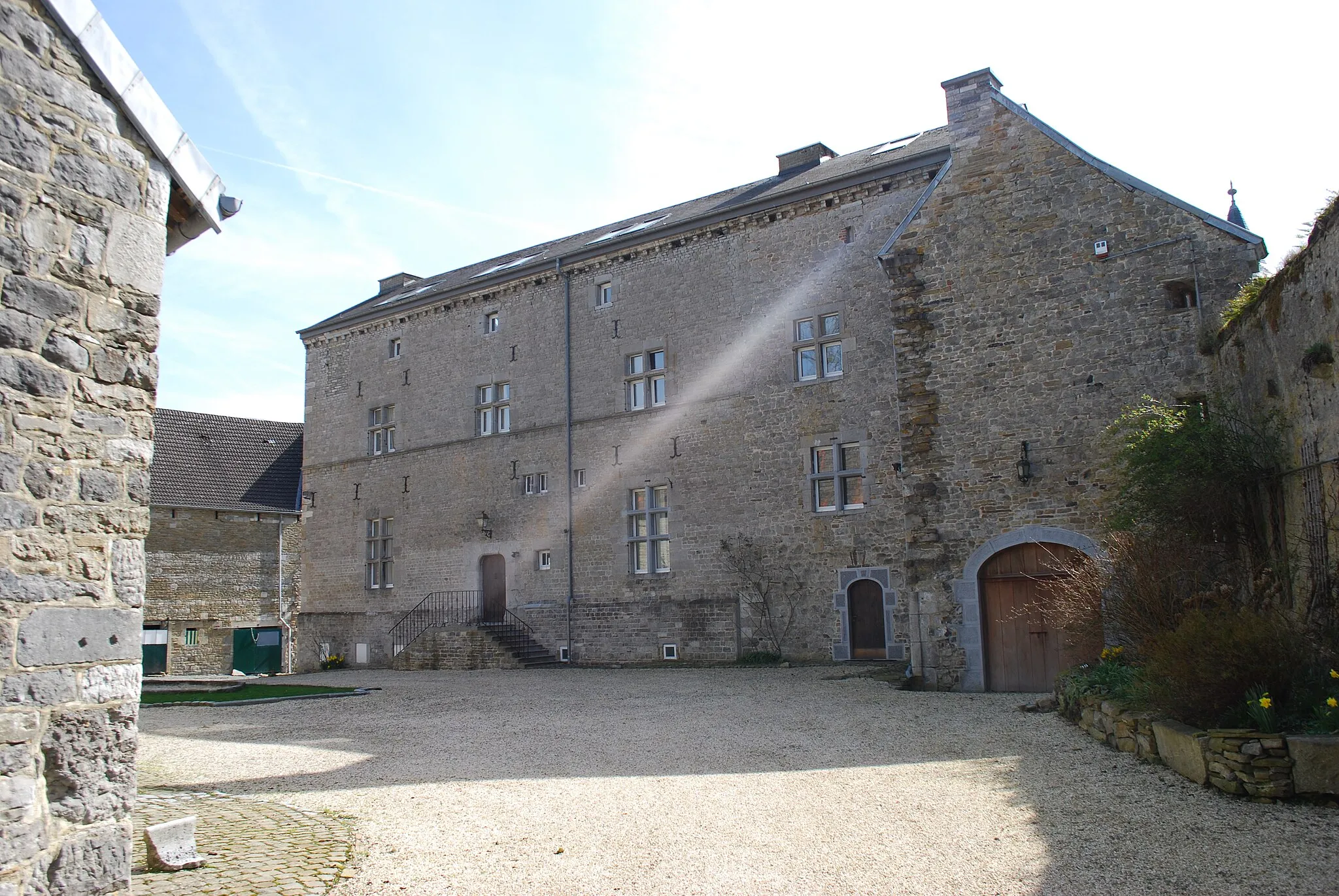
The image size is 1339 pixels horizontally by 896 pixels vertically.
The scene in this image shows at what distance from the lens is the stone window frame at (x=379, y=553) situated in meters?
22.4

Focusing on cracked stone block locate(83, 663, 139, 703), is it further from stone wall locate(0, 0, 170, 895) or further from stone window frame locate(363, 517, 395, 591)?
stone window frame locate(363, 517, 395, 591)

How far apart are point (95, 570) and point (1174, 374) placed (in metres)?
10.8

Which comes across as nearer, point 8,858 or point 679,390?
point 8,858

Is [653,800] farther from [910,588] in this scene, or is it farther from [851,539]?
[851,539]

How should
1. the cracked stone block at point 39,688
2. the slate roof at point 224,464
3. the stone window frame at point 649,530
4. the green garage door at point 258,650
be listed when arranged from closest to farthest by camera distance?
the cracked stone block at point 39,688, the stone window frame at point 649,530, the slate roof at point 224,464, the green garage door at point 258,650

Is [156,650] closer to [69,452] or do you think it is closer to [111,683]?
[111,683]

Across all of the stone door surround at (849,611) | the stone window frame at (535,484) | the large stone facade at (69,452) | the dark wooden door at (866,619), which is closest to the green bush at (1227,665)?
the large stone facade at (69,452)

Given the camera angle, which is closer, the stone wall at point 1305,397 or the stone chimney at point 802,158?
the stone wall at point 1305,397

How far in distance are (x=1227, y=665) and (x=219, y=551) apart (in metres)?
27.6

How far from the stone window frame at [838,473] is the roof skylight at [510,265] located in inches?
334

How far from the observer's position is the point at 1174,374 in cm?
1110

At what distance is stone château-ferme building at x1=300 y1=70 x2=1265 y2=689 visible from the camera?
38.2 feet

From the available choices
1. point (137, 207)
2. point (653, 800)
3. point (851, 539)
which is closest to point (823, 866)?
point (653, 800)

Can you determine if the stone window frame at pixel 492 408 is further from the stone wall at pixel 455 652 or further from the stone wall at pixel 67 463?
the stone wall at pixel 67 463
